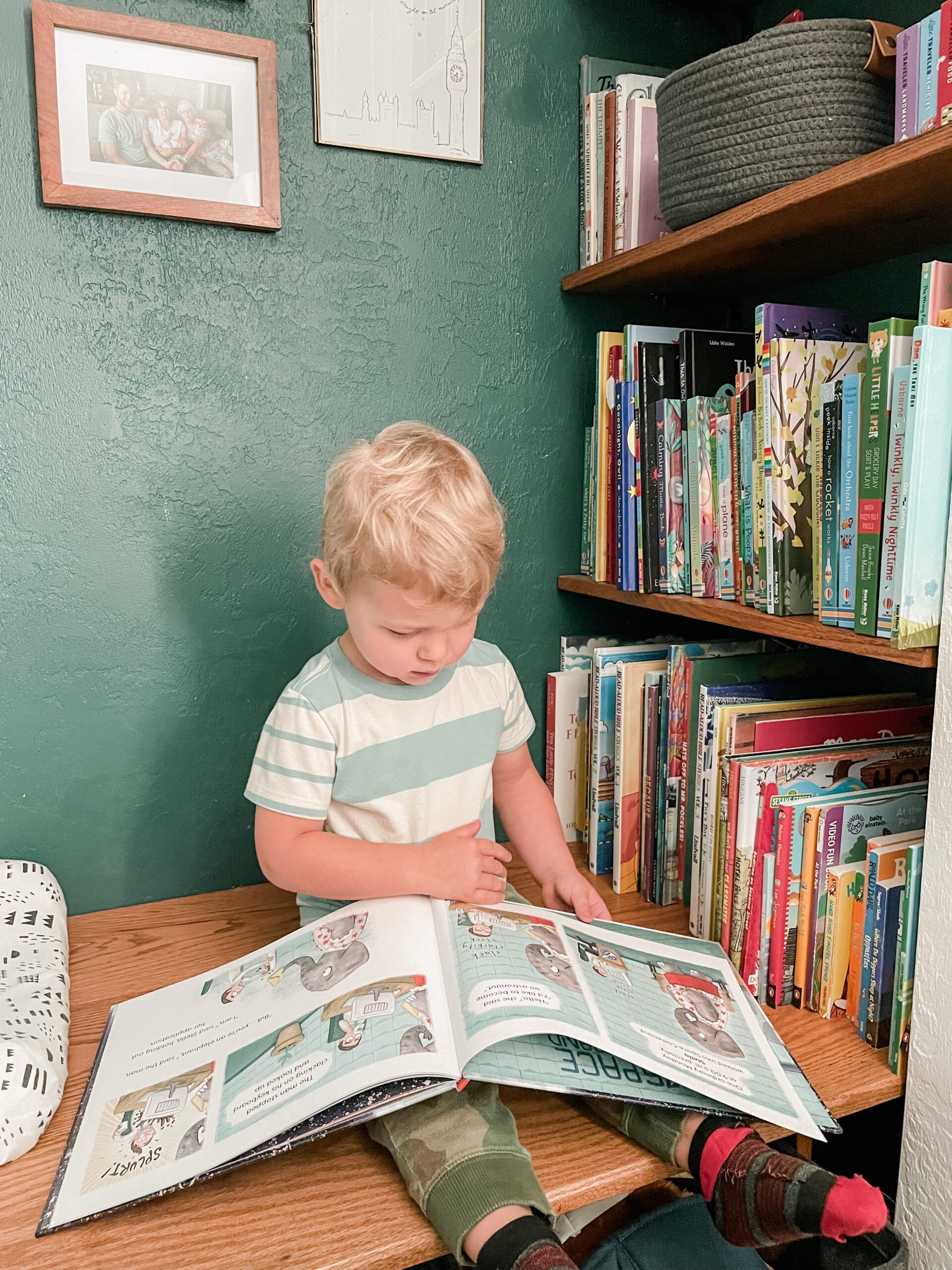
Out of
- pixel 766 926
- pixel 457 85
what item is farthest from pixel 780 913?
pixel 457 85

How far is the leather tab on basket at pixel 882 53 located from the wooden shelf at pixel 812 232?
91 millimetres

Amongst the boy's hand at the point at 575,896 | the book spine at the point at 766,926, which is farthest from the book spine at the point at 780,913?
the boy's hand at the point at 575,896

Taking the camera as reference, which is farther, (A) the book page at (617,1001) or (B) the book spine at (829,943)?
(B) the book spine at (829,943)

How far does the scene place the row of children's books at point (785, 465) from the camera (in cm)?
78

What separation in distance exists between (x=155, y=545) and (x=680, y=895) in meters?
0.79

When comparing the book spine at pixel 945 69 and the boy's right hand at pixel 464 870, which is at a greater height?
the book spine at pixel 945 69

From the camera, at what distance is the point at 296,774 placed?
97 centimetres

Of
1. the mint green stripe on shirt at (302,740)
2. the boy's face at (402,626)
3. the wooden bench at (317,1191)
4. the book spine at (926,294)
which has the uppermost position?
the book spine at (926,294)

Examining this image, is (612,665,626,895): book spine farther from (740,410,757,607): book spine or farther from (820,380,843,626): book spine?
(820,380,843,626): book spine

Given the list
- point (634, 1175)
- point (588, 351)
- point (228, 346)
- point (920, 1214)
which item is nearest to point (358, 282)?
point (228, 346)

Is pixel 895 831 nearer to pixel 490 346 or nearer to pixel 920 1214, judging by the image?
pixel 920 1214

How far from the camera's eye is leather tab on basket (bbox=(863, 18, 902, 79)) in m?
0.87

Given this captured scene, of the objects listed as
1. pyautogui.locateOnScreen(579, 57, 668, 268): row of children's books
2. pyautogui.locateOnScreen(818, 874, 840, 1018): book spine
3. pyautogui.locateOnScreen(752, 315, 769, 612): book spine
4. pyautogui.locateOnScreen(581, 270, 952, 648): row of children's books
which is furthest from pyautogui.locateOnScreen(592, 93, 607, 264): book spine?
pyautogui.locateOnScreen(818, 874, 840, 1018): book spine

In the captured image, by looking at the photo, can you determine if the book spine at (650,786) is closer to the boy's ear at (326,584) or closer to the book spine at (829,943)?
the book spine at (829,943)
